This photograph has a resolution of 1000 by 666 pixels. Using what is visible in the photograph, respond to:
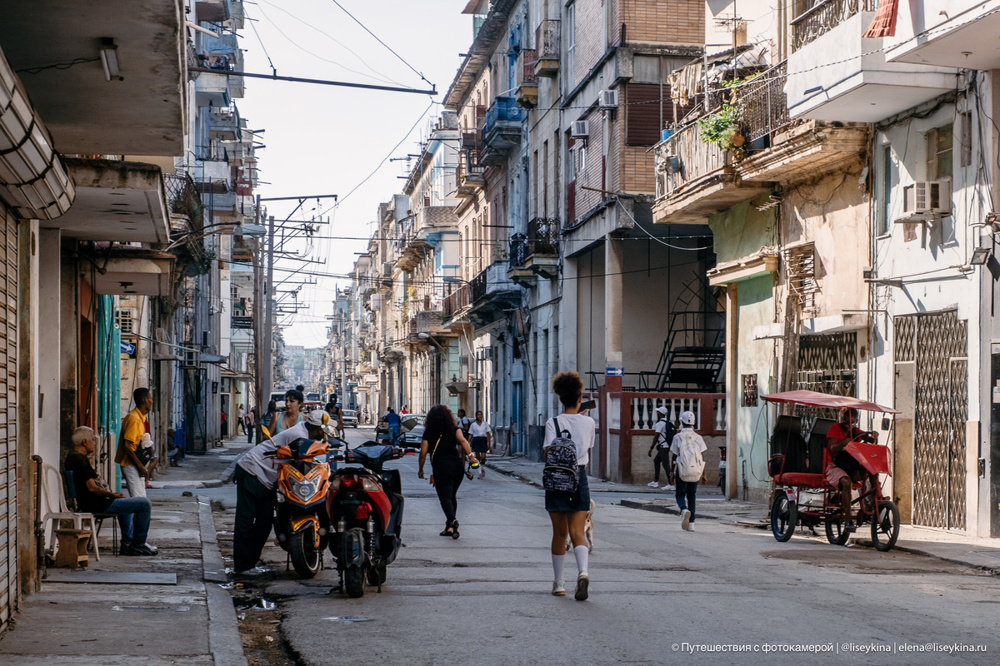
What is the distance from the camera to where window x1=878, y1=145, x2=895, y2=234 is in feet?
62.8

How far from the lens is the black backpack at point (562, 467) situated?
33.5 feet

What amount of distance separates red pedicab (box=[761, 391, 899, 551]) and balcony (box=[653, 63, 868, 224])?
15.6 feet

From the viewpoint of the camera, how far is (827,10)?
19.5m

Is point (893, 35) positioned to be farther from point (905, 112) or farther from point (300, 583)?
point (300, 583)

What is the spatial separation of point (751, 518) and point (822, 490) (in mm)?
4270

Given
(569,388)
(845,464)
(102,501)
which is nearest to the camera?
(569,388)

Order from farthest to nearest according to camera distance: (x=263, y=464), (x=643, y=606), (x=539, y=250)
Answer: (x=539, y=250) → (x=263, y=464) → (x=643, y=606)

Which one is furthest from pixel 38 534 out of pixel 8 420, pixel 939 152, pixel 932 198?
pixel 939 152

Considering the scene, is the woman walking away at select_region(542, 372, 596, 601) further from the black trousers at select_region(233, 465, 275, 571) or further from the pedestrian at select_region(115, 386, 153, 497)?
the pedestrian at select_region(115, 386, 153, 497)

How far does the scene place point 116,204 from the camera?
13.2 m

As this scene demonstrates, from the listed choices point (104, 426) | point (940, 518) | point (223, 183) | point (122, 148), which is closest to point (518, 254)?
point (223, 183)

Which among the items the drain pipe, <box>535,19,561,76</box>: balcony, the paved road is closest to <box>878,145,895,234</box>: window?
the paved road

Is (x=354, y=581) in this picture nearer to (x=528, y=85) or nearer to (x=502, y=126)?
(x=528, y=85)

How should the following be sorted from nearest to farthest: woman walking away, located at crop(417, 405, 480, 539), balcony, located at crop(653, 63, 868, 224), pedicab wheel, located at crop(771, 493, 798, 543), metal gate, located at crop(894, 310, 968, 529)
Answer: woman walking away, located at crop(417, 405, 480, 539) → pedicab wheel, located at crop(771, 493, 798, 543) → metal gate, located at crop(894, 310, 968, 529) → balcony, located at crop(653, 63, 868, 224)
